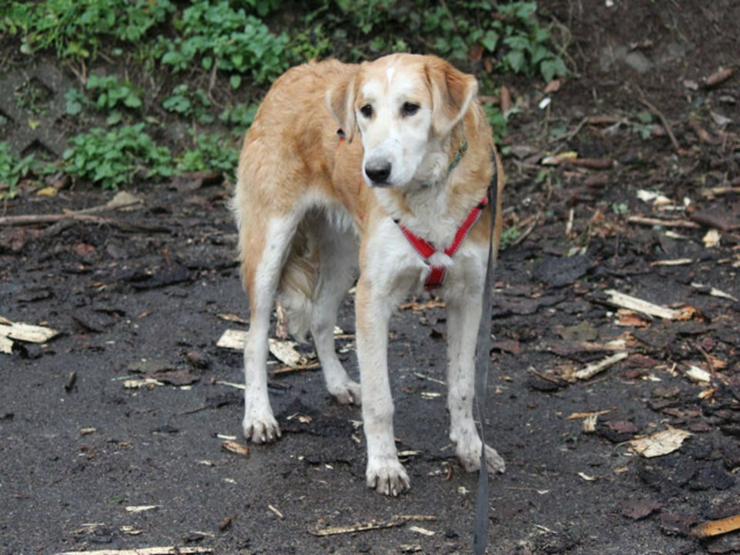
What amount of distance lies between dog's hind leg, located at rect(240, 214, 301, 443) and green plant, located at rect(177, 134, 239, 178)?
12.5 ft

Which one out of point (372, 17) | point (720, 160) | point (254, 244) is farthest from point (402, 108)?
point (372, 17)

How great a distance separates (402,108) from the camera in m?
5.02

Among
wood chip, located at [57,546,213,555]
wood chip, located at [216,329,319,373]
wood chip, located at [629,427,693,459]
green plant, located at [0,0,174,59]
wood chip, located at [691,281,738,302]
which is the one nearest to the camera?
wood chip, located at [57,546,213,555]

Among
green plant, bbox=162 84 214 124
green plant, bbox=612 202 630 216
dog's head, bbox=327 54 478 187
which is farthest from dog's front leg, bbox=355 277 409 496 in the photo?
green plant, bbox=162 84 214 124

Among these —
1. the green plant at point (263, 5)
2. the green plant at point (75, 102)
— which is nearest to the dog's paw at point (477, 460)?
the green plant at point (75, 102)

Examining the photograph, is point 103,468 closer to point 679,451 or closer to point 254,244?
point 254,244

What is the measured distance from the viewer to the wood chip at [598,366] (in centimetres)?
663

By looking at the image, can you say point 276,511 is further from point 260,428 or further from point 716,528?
point 716,528

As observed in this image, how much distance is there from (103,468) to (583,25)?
664 centimetres

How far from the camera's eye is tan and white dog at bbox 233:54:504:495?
509cm

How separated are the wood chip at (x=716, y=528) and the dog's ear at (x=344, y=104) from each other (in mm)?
2214

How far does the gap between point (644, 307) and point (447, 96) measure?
9.53 feet

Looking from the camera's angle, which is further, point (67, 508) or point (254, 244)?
point (254, 244)

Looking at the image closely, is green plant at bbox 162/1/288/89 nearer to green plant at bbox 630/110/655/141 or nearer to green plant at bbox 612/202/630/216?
green plant at bbox 630/110/655/141
